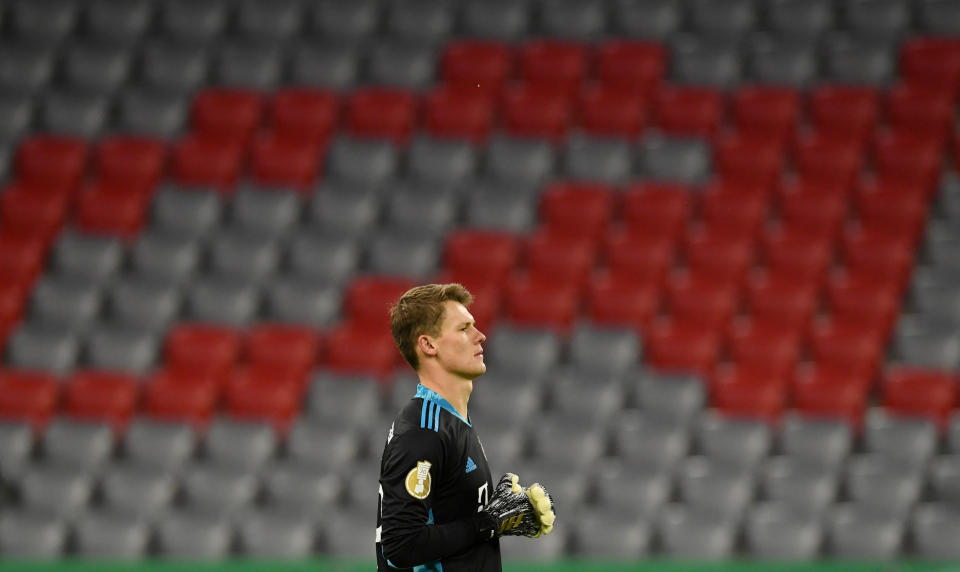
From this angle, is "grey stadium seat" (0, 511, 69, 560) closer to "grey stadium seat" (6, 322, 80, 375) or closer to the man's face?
"grey stadium seat" (6, 322, 80, 375)

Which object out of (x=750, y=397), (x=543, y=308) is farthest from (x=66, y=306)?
(x=750, y=397)

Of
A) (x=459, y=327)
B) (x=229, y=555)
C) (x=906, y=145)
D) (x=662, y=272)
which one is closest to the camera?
(x=459, y=327)

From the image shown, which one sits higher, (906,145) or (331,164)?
(331,164)

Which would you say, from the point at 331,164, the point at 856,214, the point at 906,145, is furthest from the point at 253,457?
the point at 906,145

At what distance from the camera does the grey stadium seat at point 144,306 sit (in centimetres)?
693

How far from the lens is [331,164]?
25.4 ft

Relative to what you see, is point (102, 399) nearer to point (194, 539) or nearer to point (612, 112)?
point (194, 539)

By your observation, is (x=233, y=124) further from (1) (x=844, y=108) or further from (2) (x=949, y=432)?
(2) (x=949, y=432)

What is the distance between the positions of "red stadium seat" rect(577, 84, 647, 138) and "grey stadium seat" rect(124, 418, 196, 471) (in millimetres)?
3168

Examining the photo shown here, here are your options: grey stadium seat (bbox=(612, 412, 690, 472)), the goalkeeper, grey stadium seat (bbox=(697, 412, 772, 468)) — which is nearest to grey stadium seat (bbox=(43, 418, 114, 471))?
grey stadium seat (bbox=(612, 412, 690, 472))

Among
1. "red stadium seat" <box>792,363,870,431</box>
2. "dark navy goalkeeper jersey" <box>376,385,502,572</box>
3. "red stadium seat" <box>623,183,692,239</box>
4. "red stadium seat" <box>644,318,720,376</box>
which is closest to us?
"dark navy goalkeeper jersey" <box>376,385,502,572</box>

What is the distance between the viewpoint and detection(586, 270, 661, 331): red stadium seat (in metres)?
6.85

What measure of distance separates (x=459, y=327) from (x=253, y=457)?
3974 millimetres

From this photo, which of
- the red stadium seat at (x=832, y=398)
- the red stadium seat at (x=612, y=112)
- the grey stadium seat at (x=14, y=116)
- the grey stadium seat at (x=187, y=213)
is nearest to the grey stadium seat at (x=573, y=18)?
the red stadium seat at (x=612, y=112)
